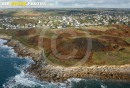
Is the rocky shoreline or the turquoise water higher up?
the rocky shoreline

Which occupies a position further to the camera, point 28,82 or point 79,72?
point 79,72

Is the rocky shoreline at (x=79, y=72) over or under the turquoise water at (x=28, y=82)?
over

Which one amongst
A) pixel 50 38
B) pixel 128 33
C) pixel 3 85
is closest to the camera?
pixel 3 85

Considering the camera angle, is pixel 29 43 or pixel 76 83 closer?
pixel 76 83

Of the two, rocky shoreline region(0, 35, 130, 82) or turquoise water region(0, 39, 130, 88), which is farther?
rocky shoreline region(0, 35, 130, 82)

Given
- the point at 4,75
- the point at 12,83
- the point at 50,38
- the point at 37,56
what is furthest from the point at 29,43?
the point at 12,83

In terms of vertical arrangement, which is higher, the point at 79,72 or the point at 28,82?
the point at 79,72

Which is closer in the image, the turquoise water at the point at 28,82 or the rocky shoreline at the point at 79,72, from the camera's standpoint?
the turquoise water at the point at 28,82

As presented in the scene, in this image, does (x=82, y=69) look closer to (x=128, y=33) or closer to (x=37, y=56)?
(x=37, y=56)

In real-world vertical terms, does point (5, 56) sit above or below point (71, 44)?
below

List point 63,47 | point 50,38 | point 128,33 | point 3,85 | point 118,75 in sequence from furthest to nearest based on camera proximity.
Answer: point 128,33 < point 50,38 < point 63,47 < point 118,75 < point 3,85
